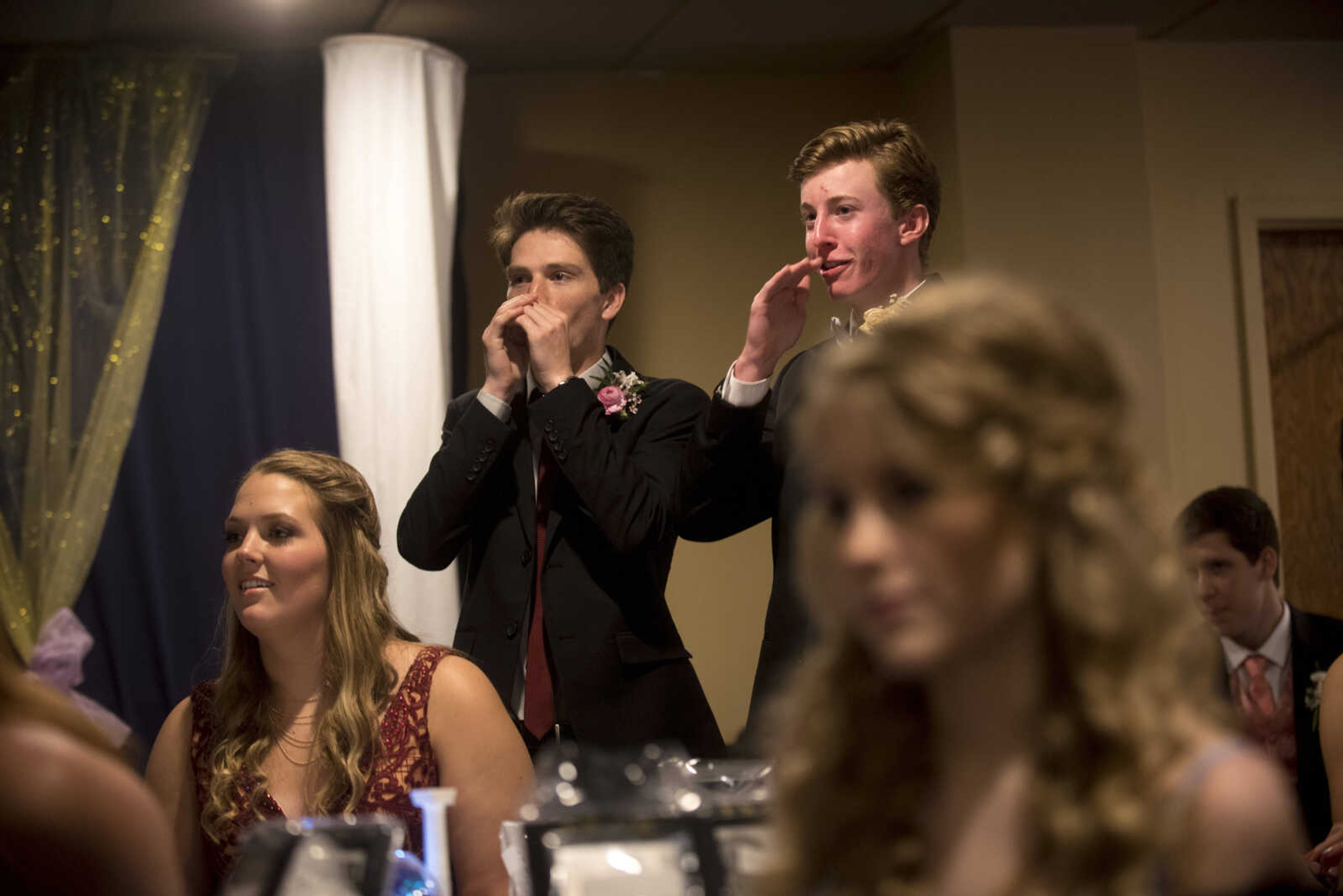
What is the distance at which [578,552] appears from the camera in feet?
7.86

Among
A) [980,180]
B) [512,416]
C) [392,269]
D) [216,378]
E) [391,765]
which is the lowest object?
[391,765]

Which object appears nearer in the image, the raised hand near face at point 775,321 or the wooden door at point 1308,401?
the raised hand near face at point 775,321

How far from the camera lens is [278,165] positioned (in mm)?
4133

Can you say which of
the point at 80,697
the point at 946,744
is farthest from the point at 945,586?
the point at 80,697

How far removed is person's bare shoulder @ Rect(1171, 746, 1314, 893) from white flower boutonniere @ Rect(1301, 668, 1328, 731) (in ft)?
6.88

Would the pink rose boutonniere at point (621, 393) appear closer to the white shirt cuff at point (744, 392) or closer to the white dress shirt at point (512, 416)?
the white dress shirt at point (512, 416)

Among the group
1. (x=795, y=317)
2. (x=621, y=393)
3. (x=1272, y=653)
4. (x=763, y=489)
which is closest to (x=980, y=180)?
(x=1272, y=653)

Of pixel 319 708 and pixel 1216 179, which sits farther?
pixel 1216 179

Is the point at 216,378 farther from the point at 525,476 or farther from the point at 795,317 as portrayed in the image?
the point at 795,317

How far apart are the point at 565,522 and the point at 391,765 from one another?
58 cm

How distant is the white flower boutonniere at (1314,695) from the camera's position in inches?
104

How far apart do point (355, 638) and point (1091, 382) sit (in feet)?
4.96

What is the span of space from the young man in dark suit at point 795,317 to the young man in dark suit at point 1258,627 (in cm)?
101

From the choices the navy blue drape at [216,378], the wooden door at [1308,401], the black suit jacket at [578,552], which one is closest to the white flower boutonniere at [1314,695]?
the black suit jacket at [578,552]
